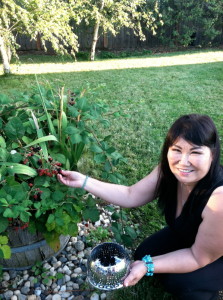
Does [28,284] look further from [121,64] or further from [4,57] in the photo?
[121,64]

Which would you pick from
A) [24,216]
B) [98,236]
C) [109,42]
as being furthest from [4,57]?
[24,216]

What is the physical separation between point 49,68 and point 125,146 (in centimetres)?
495

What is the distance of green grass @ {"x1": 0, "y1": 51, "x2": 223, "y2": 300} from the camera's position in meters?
2.88

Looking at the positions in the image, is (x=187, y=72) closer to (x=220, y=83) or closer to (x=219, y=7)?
(x=220, y=83)

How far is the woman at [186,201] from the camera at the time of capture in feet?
4.04

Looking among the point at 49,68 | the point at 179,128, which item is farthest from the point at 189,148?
the point at 49,68

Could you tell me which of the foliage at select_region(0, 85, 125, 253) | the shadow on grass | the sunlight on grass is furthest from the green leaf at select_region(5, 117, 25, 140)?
the sunlight on grass

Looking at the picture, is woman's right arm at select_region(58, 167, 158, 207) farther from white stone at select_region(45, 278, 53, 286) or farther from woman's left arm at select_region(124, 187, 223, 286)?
white stone at select_region(45, 278, 53, 286)

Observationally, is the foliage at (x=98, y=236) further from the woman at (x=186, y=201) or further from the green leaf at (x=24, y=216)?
the green leaf at (x=24, y=216)

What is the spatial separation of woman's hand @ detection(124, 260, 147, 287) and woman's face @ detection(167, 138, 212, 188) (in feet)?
1.49

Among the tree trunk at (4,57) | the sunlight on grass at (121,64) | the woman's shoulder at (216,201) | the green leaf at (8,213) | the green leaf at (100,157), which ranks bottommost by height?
the woman's shoulder at (216,201)

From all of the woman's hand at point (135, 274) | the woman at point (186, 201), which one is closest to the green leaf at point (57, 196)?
the woman at point (186, 201)

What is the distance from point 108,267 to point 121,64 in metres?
7.18

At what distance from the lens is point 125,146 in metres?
3.25
